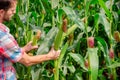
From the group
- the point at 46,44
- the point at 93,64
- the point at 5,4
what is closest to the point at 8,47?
the point at 5,4

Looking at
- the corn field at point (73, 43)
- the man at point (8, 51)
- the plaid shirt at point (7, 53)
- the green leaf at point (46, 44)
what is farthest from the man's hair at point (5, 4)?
the green leaf at point (46, 44)

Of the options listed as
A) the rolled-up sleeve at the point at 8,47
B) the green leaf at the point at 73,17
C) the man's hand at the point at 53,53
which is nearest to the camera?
the rolled-up sleeve at the point at 8,47

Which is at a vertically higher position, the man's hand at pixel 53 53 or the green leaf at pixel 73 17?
the green leaf at pixel 73 17

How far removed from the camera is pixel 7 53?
7.83 ft

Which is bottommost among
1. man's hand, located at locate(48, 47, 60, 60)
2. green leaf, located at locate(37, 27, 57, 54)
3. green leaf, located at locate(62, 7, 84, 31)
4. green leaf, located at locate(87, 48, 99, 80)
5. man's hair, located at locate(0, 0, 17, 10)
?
green leaf, located at locate(87, 48, 99, 80)

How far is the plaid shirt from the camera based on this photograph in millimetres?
2373

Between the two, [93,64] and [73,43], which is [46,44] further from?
[93,64]

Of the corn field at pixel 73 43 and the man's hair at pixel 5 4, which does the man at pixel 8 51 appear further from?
the corn field at pixel 73 43

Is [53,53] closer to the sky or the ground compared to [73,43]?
closer to the ground

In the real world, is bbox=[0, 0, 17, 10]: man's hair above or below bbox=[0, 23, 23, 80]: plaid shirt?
above

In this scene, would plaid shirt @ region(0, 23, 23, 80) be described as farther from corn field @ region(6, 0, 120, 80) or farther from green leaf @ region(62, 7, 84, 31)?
green leaf @ region(62, 7, 84, 31)

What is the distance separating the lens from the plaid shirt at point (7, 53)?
237 cm

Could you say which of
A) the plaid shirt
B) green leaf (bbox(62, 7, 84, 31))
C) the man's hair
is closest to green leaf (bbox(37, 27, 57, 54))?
green leaf (bbox(62, 7, 84, 31))

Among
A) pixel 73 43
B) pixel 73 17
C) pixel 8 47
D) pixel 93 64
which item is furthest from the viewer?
pixel 73 43
